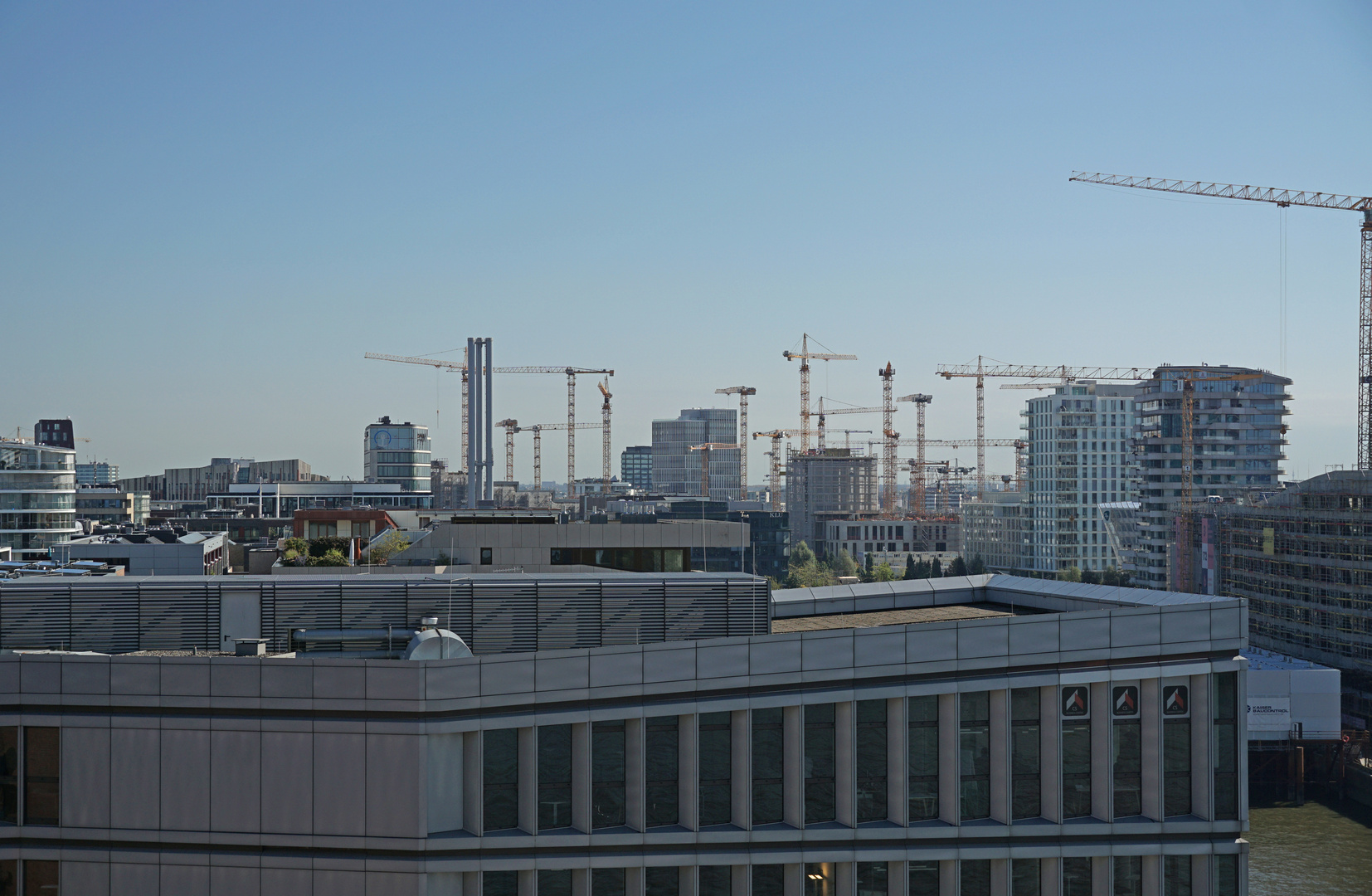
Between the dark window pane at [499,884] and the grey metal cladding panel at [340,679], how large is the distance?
177 inches

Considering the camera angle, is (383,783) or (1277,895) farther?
(1277,895)

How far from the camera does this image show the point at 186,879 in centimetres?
2366

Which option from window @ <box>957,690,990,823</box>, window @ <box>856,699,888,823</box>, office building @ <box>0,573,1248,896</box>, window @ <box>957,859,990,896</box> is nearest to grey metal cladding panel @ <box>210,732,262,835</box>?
office building @ <box>0,573,1248,896</box>

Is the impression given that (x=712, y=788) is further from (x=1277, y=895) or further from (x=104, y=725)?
(x=1277, y=895)

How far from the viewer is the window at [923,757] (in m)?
25.5

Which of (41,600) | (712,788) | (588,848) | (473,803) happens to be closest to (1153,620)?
(712,788)

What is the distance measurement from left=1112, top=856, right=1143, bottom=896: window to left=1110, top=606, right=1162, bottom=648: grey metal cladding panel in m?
4.72

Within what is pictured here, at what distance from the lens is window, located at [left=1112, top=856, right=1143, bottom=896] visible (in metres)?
26.1

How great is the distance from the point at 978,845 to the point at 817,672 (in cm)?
520

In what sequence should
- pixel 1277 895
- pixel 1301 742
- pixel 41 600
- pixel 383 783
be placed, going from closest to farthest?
pixel 383 783 < pixel 41 600 < pixel 1277 895 < pixel 1301 742

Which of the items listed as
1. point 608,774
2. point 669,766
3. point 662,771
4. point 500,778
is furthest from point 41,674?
point 669,766

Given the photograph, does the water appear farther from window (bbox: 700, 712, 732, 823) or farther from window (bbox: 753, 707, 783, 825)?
window (bbox: 700, 712, 732, 823)

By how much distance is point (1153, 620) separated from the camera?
85.7 ft

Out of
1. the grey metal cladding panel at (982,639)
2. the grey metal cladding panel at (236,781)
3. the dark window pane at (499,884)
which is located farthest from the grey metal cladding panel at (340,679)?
the grey metal cladding panel at (982,639)
